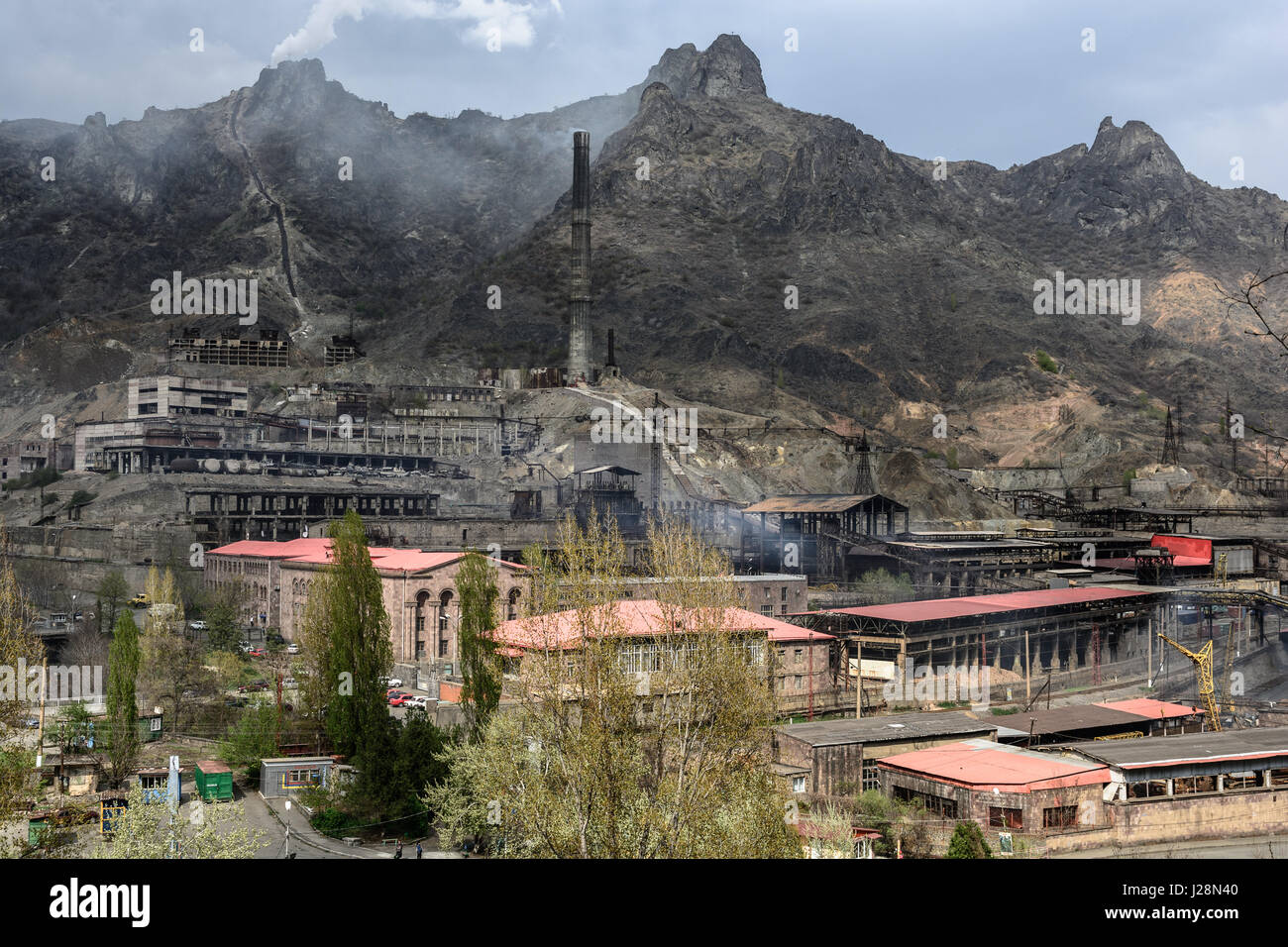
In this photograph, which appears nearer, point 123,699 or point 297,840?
point 297,840

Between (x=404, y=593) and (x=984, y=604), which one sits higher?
(x=404, y=593)

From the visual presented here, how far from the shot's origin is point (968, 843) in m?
25.8

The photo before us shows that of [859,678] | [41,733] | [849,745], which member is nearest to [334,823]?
[41,733]

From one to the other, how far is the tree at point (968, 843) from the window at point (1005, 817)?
671mm

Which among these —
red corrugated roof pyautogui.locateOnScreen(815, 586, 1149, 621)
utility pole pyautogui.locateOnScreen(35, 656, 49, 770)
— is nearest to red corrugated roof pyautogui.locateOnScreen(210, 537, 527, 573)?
utility pole pyautogui.locateOnScreen(35, 656, 49, 770)

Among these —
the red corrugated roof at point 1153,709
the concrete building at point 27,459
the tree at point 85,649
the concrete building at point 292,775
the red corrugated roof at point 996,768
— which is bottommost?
the red corrugated roof at point 1153,709

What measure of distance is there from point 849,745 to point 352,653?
1347 centimetres

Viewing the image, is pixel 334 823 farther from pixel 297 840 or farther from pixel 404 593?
pixel 404 593

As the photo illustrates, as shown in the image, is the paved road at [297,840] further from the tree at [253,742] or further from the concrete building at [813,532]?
the concrete building at [813,532]

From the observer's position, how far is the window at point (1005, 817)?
2853cm

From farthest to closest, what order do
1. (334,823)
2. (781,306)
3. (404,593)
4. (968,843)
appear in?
(781,306) < (404,593) < (334,823) < (968,843)

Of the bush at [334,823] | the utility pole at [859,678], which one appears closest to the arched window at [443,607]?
the utility pole at [859,678]
